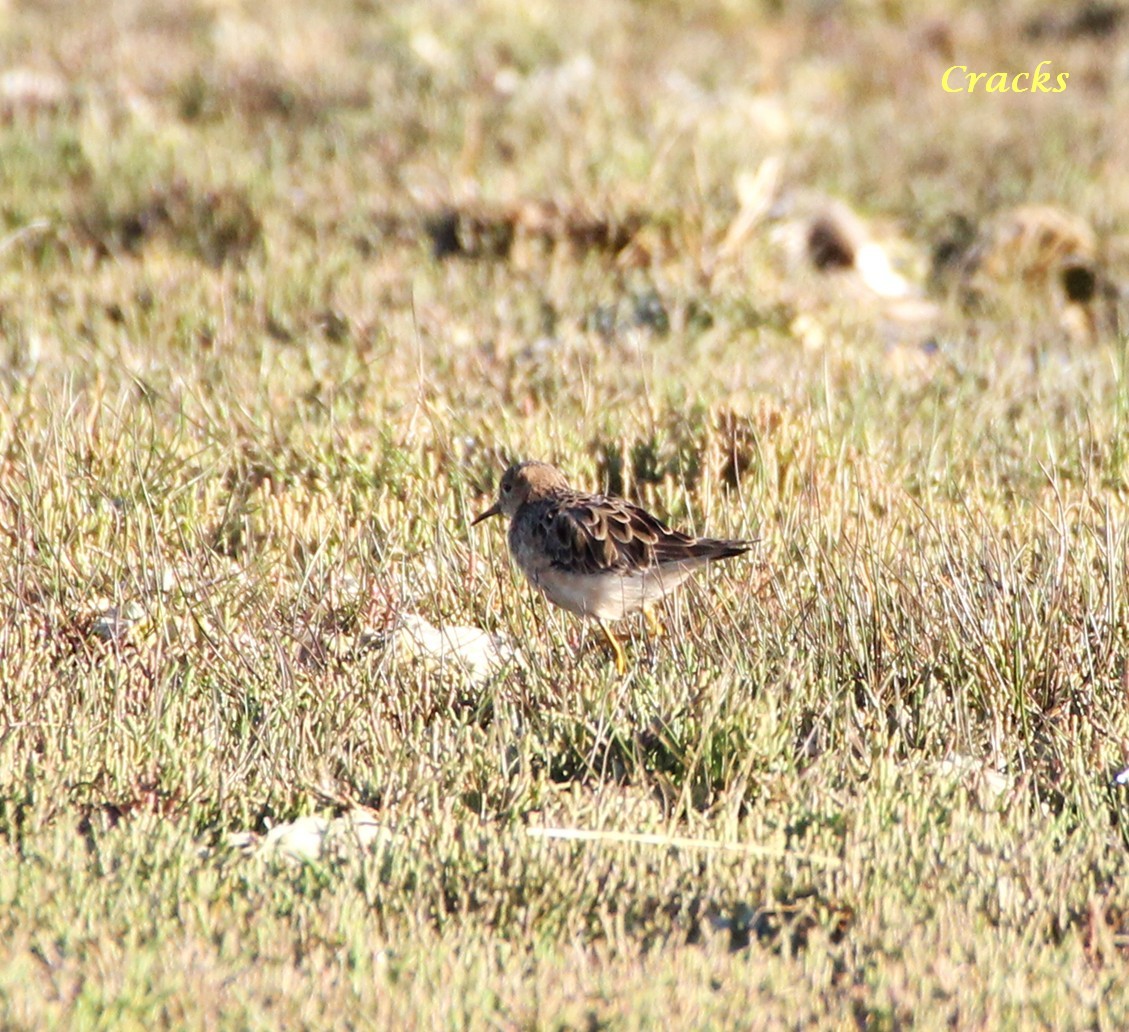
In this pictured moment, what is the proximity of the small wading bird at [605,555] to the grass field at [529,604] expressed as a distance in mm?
98

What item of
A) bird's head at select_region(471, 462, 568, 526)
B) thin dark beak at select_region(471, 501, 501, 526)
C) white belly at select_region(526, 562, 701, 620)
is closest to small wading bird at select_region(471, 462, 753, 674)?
white belly at select_region(526, 562, 701, 620)

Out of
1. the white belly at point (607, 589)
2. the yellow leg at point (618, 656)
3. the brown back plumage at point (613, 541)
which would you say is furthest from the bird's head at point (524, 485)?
the yellow leg at point (618, 656)

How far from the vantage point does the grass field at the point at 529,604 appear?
3.19 m

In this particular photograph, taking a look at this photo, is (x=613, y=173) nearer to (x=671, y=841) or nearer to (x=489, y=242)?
(x=489, y=242)

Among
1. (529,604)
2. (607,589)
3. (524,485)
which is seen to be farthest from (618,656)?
(524,485)

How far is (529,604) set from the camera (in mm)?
5078

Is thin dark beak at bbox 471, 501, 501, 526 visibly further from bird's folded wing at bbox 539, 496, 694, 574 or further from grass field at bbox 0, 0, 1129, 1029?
bird's folded wing at bbox 539, 496, 694, 574

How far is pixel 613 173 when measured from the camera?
9898mm

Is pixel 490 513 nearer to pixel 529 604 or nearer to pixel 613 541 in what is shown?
pixel 529 604

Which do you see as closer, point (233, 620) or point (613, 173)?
point (233, 620)

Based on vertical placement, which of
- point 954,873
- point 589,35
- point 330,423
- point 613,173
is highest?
point 589,35

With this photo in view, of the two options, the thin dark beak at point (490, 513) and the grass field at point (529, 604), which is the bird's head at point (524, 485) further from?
the grass field at point (529, 604)

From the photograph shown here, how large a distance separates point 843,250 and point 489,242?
2454mm

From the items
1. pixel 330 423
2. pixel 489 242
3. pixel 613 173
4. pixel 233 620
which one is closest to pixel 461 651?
pixel 233 620
